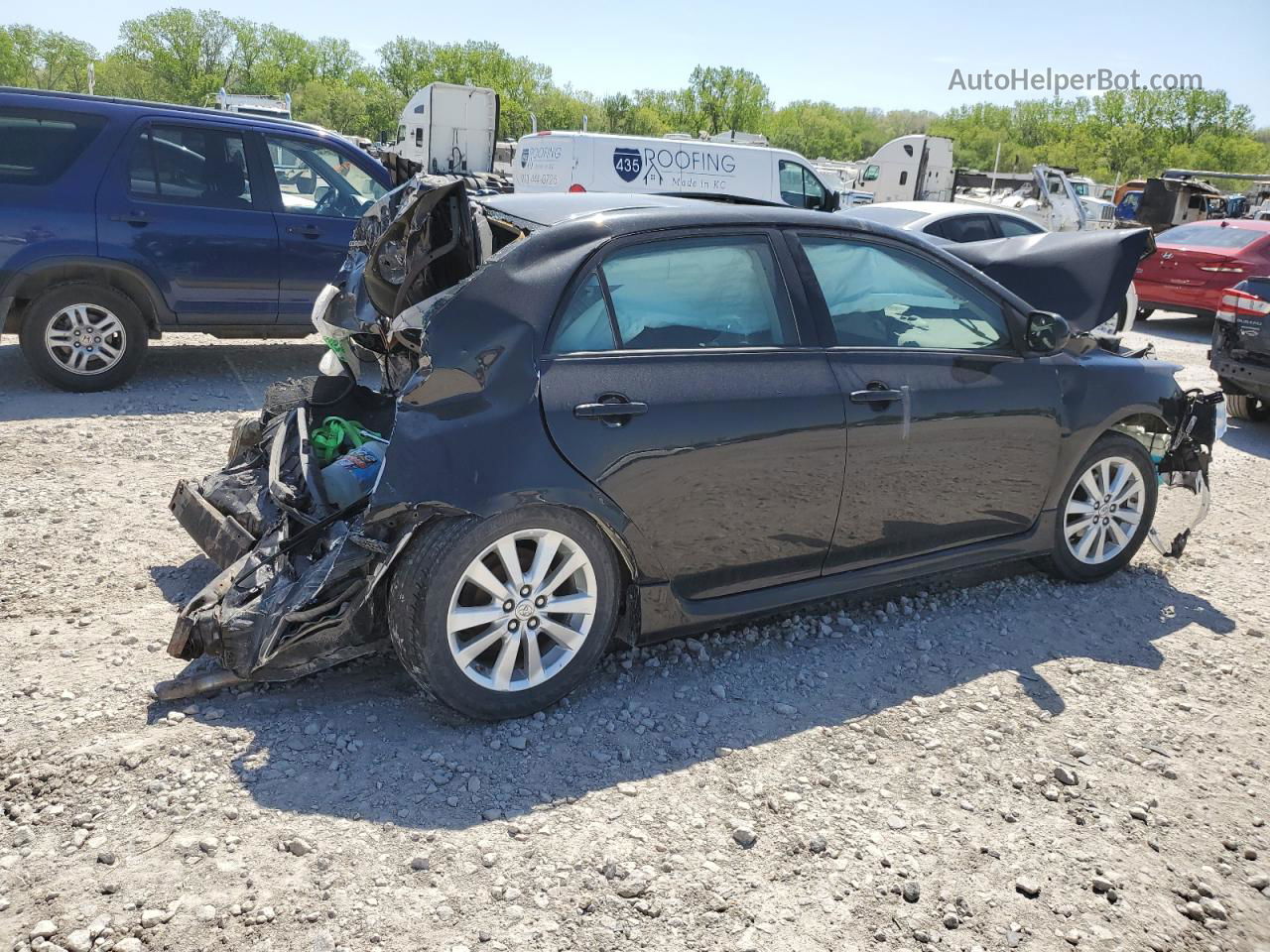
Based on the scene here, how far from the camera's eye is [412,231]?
383 cm

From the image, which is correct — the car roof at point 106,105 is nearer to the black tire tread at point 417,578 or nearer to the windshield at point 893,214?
the black tire tread at point 417,578

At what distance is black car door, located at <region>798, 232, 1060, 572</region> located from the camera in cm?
391

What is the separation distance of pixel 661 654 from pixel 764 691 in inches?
17.6

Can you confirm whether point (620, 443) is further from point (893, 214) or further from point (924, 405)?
point (893, 214)

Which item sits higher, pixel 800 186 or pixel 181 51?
pixel 181 51

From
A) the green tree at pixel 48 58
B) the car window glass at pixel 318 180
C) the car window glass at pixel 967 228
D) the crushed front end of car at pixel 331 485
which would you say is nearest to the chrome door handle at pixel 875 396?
the crushed front end of car at pixel 331 485

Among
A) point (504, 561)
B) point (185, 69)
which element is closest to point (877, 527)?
point (504, 561)

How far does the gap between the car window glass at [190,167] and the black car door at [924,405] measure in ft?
17.6

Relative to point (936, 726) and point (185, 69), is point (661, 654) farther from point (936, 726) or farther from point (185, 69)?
point (185, 69)

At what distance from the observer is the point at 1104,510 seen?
477 centimetres

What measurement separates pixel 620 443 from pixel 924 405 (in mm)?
1375

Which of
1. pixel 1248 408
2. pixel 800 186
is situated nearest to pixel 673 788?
pixel 1248 408

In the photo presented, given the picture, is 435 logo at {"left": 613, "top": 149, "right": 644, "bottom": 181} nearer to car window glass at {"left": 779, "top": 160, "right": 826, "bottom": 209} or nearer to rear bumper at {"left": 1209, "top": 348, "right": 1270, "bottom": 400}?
car window glass at {"left": 779, "top": 160, "right": 826, "bottom": 209}

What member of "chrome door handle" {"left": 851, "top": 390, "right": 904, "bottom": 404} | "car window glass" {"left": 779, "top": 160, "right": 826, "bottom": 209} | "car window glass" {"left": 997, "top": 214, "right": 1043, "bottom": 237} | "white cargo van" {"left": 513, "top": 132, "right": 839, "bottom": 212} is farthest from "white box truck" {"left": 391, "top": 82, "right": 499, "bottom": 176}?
"chrome door handle" {"left": 851, "top": 390, "right": 904, "bottom": 404}
